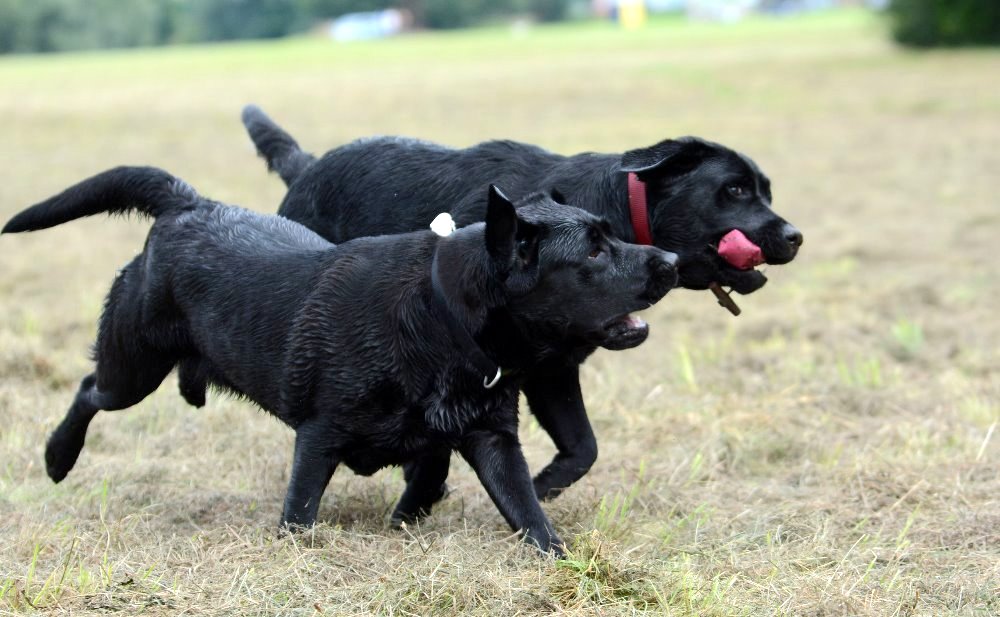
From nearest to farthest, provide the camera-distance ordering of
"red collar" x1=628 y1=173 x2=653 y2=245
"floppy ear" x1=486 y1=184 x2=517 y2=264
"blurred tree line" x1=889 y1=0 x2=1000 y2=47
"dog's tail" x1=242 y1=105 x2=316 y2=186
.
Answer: "floppy ear" x1=486 y1=184 x2=517 y2=264
"red collar" x1=628 y1=173 x2=653 y2=245
"dog's tail" x1=242 y1=105 x2=316 y2=186
"blurred tree line" x1=889 y1=0 x2=1000 y2=47

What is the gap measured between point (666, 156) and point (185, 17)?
97.6m

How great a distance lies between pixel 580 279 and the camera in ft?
14.8

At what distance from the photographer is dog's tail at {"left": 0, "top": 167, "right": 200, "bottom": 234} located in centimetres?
545

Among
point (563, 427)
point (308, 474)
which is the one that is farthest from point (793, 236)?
point (308, 474)

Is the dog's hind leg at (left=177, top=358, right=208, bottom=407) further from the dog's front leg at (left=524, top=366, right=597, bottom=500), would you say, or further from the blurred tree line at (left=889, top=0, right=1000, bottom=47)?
the blurred tree line at (left=889, top=0, right=1000, bottom=47)

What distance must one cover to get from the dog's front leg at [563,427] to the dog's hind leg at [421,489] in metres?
0.38

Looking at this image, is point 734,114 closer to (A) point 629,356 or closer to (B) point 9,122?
(B) point 9,122

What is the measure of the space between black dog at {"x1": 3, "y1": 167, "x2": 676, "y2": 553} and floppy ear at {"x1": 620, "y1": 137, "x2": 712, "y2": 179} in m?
0.56

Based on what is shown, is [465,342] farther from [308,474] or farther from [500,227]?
[308,474]

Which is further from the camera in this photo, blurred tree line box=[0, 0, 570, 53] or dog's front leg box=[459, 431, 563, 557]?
blurred tree line box=[0, 0, 570, 53]

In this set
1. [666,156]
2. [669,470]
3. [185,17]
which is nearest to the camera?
[666,156]

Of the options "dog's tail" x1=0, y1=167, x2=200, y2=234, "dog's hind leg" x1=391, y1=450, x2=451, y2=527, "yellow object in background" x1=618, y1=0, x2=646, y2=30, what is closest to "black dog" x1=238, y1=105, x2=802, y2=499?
"dog's hind leg" x1=391, y1=450, x2=451, y2=527

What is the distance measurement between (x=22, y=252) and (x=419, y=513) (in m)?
7.48

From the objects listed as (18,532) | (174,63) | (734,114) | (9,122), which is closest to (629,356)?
(18,532)
